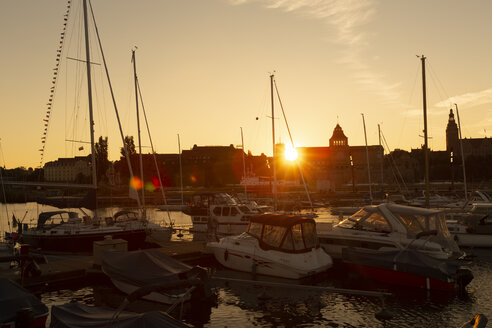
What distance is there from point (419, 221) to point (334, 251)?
17.5 feet

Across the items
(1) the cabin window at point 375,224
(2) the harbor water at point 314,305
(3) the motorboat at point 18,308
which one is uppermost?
(1) the cabin window at point 375,224

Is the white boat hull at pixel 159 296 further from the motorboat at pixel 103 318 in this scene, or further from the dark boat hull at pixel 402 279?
the dark boat hull at pixel 402 279

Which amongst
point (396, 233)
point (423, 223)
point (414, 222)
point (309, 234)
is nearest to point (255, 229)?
point (309, 234)

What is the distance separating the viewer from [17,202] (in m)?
126

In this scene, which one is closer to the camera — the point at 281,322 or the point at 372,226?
the point at 281,322

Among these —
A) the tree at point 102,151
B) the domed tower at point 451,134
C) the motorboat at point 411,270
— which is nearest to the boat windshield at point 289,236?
the motorboat at point 411,270

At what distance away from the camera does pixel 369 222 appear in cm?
2670

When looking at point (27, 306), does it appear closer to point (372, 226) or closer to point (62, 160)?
point (372, 226)

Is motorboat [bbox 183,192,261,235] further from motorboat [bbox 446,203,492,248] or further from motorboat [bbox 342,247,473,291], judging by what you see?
motorboat [bbox 446,203,492,248]

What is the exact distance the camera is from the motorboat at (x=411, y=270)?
845 inches

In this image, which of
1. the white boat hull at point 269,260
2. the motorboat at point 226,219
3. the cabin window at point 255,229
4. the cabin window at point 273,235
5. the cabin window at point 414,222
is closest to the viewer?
the white boat hull at point 269,260

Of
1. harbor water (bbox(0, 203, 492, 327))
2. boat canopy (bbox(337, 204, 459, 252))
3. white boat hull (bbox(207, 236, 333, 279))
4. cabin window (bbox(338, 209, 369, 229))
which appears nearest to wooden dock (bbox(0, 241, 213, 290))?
harbor water (bbox(0, 203, 492, 327))

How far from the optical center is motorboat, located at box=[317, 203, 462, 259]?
955 inches

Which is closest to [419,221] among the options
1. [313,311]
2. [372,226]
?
[372,226]
